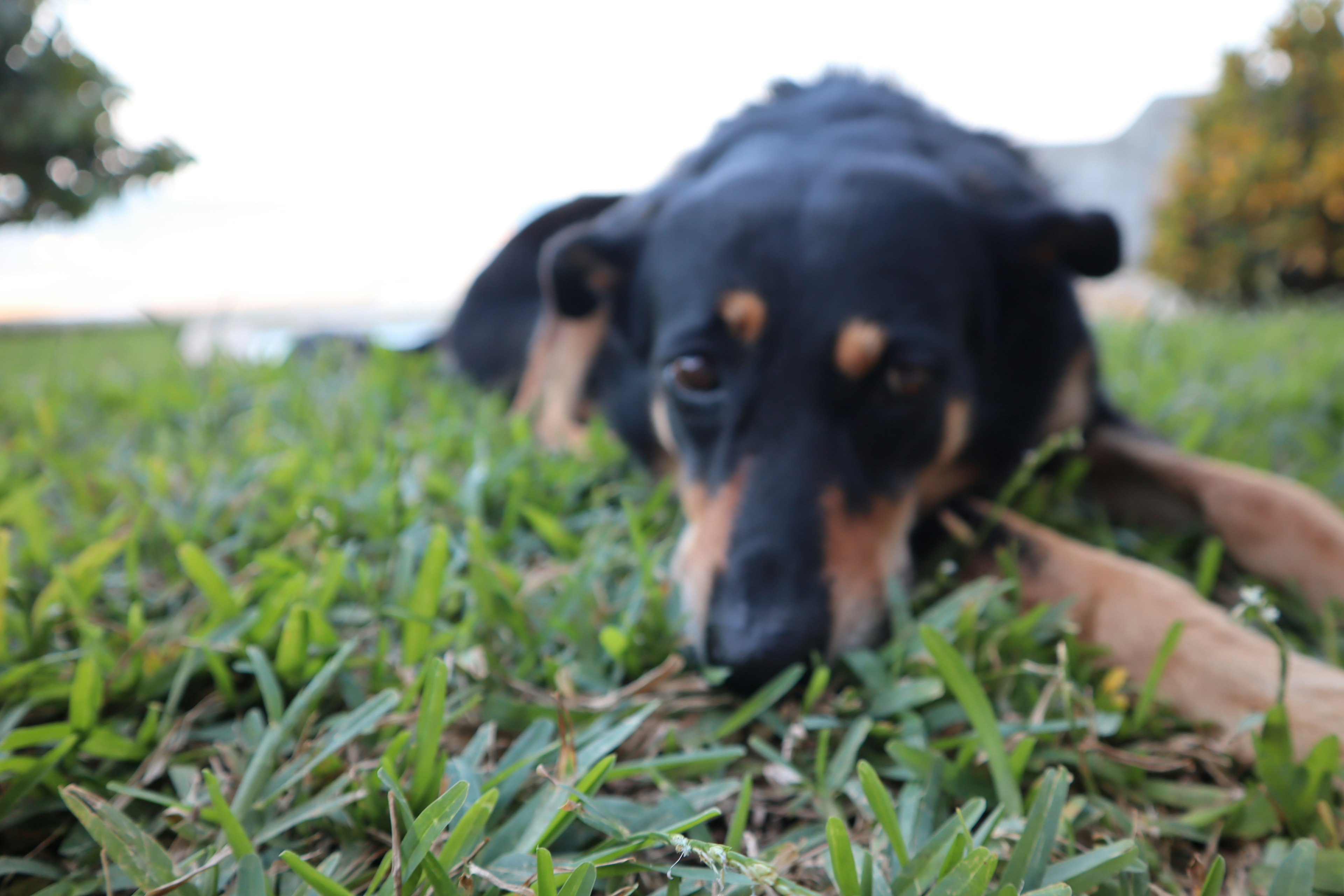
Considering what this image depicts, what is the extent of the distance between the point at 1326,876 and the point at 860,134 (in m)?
1.76

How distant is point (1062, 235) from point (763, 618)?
50.0 inches

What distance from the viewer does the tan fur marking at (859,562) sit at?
1.28 m

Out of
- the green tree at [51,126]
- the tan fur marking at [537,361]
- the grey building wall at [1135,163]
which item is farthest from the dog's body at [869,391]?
the grey building wall at [1135,163]

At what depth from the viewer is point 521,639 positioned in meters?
1.28

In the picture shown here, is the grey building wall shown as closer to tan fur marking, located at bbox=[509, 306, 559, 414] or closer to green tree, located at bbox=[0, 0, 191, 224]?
tan fur marking, located at bbox=[509, 306, 559, 414]

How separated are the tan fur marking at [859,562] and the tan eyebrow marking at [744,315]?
358 mm

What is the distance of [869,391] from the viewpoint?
5.04ft

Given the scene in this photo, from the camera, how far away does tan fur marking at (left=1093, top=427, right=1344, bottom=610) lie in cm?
154

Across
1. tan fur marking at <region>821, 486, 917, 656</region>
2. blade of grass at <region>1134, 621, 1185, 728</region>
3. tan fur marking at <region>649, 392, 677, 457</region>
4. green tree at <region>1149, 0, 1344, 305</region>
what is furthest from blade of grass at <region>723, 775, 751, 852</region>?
green tree at <region>1149, 0, 1344, 305</region>

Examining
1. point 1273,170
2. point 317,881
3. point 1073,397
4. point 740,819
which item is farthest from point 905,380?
point 1273,170

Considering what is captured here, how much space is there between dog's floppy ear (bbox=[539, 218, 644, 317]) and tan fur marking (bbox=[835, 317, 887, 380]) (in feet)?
2.35

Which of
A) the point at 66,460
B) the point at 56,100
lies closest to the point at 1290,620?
the point at 66,460

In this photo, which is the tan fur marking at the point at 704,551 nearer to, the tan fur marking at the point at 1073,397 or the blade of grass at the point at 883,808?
the blade of grass at the point at 883,808

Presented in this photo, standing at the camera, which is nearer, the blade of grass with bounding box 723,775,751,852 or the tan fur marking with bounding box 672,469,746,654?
the blade of grass with bounding box 723,775,751,852
